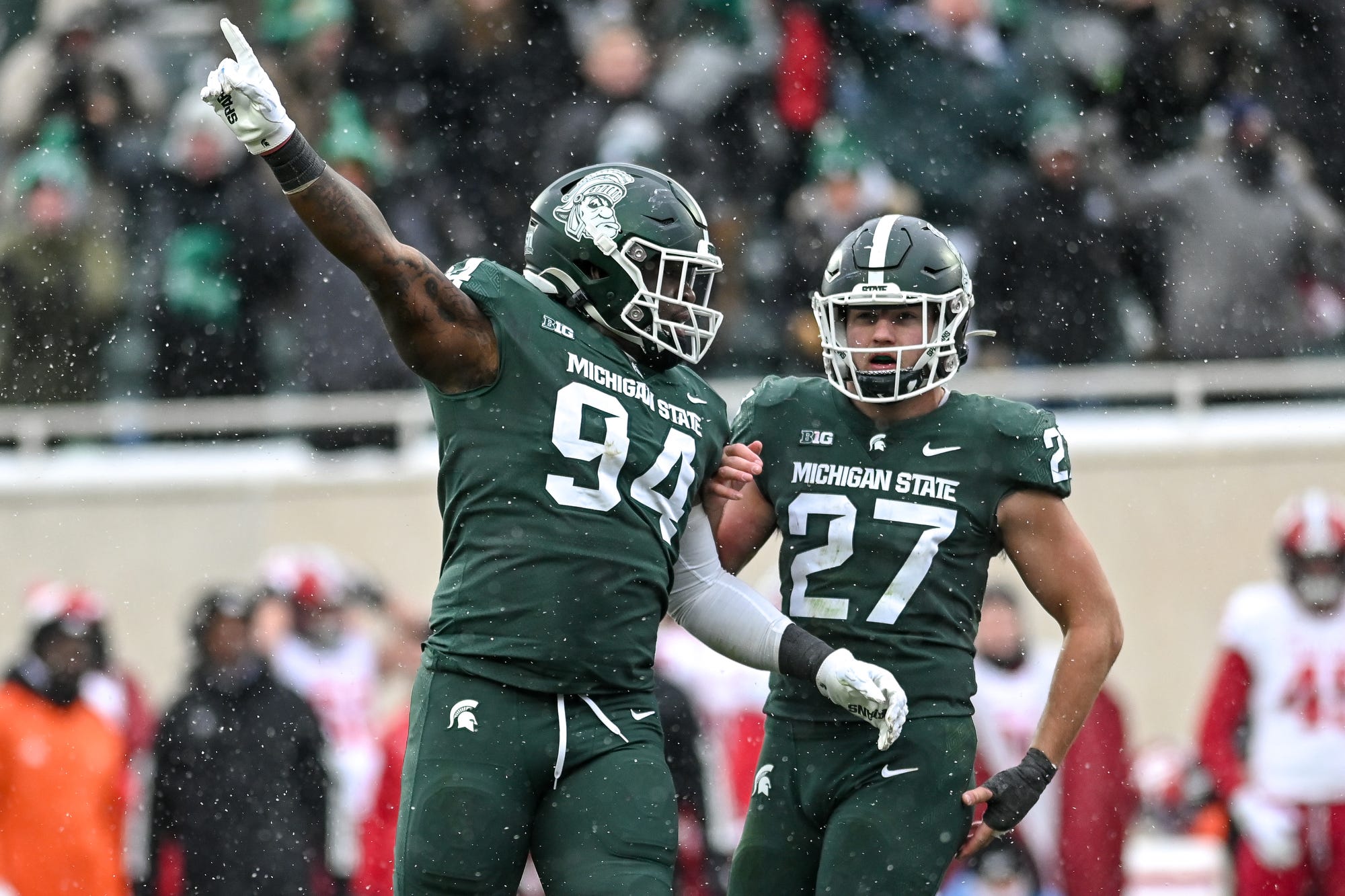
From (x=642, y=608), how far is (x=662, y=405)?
451mm

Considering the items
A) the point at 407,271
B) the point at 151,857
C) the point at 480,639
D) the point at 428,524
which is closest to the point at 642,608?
Result: the point at 480,639

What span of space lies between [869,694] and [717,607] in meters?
0.49

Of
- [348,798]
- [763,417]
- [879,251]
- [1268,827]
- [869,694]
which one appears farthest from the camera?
[348,798]

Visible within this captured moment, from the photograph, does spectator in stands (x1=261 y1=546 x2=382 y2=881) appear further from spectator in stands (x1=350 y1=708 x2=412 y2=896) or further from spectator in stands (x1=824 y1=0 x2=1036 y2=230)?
spectator in stands (x1=824 y1=0 x2=1036 y2=230)

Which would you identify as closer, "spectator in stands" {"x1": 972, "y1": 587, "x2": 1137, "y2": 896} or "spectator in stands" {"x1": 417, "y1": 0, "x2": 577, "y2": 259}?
"spectator in stands" {"x1": 972, "y1": 587, "x2": 1137, "y2": 896}

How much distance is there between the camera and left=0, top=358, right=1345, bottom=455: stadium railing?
1011 centimetres

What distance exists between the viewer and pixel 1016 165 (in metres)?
10.2

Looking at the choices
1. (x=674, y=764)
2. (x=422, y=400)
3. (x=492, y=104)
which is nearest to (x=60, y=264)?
(x=422, y=400)

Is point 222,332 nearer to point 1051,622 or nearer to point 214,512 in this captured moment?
point 214,512

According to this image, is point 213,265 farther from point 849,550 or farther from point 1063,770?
point 849,550

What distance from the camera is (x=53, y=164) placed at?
10578 millimetres

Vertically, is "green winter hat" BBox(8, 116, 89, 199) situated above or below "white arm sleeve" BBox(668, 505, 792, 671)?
above

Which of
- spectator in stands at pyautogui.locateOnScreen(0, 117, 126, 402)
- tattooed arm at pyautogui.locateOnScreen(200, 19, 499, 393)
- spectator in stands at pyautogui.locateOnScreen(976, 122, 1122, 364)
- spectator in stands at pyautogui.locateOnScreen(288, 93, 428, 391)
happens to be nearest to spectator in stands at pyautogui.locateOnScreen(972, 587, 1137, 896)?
spectator in stands at pyautogui.locateOnScreen(976, 122, 1122, 364)

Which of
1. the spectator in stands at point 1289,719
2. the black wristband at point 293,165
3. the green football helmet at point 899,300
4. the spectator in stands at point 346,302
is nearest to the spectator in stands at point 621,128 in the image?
the spectator in stands at point 346,302
